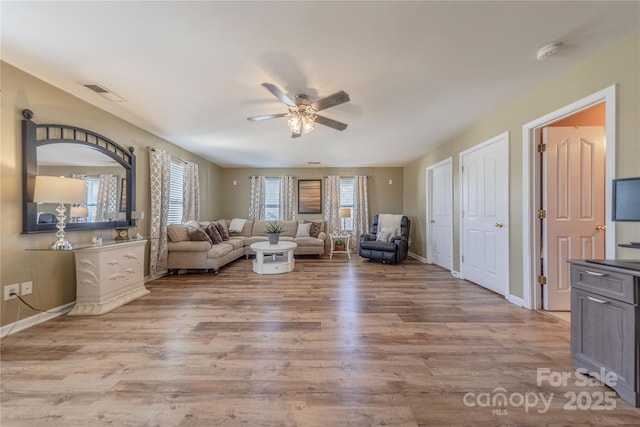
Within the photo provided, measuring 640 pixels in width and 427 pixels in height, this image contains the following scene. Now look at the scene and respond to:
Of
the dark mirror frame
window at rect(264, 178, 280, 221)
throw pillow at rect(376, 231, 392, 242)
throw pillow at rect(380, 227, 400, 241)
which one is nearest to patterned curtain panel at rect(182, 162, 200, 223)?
the dark mirror frame

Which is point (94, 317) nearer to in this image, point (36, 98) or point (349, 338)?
point (36, 98)

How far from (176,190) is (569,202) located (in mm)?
5948

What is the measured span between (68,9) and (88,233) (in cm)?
239

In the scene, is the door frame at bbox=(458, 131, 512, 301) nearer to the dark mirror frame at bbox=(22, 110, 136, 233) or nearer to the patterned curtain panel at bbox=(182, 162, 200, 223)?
the dark mirror frame at bbox=(22, 110, 136, 233)

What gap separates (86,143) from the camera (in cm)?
297

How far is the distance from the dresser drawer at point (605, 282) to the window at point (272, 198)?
20.1 ft

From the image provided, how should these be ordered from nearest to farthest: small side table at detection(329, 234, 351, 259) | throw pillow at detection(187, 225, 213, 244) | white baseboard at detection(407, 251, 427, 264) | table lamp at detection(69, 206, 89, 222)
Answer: table lamp at detection(69, 206, 89, 222)
throw pillow at detection(187, 225, 213, 244)
white baseboard at detection(407, 251, 427, 264)
small side table at detection(329, 234, 351, 259)

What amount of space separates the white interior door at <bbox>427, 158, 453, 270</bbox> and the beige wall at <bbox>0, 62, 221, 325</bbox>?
210 inches

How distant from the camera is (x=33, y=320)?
2.43 metres

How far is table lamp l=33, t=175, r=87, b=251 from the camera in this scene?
7.58 feet

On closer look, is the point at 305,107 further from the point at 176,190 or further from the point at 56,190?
the point at 176,190

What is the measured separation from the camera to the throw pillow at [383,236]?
5.65 meters

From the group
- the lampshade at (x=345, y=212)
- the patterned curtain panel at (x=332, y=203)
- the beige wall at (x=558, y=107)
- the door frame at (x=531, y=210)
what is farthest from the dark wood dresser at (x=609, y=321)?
the patterned curtain panel at (x=332, y=203)

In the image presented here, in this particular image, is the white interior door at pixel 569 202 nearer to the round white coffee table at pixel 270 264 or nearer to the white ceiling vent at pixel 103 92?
the round white coffee table at pixel 270 264
